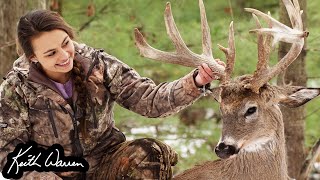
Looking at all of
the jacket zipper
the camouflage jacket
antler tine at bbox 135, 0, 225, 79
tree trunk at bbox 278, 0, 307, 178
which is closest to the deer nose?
the camouflage jacket

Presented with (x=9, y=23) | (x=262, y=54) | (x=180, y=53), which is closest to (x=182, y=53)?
(x=180, y=53)

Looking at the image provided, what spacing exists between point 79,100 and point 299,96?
4.39 feet

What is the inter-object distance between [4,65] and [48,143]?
1631mm

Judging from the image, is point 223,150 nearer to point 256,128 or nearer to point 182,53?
point 256,128

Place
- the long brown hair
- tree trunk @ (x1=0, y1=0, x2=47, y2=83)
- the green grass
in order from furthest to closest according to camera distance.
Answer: the green grass, tree trunk @ (x1=0, y1=0, x2=47, y2=83), the long brown hair

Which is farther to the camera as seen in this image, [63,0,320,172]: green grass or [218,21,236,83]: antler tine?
[63,0,320,172]: green grass

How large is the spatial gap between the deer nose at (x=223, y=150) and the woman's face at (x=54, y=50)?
3.24ft

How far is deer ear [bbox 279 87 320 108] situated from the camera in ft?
14.4

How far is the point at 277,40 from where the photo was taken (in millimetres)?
4246

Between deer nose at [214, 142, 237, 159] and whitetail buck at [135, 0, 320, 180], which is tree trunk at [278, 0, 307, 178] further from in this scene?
deer nose at [214, 142, 237, 159]

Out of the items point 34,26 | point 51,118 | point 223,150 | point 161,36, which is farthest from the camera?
point 161,36

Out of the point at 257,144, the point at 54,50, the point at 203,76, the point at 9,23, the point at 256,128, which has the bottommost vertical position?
the point at 257,144

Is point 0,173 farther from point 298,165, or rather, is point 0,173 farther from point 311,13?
point 311,13

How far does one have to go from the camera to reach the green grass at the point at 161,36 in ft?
22.5
